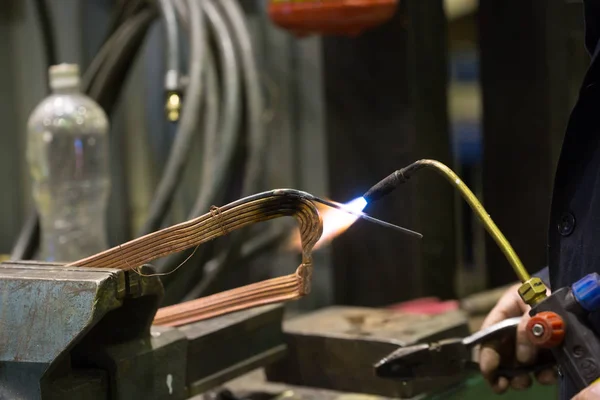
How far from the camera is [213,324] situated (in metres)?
0.98

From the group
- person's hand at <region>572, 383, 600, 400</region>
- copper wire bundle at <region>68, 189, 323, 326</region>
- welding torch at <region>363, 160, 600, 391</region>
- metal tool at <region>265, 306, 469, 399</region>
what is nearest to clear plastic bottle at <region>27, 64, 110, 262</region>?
metal tool at <region>265, 306, 469, 399</region>

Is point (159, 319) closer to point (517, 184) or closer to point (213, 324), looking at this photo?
point (213, 324)

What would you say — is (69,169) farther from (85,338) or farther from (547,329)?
(547,329)

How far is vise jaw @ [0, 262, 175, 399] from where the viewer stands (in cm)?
68

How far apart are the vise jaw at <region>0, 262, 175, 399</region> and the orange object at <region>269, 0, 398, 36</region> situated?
932 mm

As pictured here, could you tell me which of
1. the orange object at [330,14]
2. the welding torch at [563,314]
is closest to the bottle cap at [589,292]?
the welding torch at [563,314]

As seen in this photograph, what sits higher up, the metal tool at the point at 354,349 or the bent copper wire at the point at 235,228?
the bent copper wire at the point at 235,228

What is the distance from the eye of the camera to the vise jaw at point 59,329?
0.68 metres

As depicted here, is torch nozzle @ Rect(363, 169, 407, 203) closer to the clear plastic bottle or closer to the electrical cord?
the electrical cord

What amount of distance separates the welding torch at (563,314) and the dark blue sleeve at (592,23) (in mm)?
202

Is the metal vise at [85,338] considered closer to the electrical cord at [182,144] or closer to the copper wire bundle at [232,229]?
the copper wire bundle at [232,229]

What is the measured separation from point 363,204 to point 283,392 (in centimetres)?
48

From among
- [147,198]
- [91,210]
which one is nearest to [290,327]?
[91,210]

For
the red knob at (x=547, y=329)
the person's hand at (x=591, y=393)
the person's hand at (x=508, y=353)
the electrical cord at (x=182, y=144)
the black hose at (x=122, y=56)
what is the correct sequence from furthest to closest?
the black hose at (x=122, y=56) < the electrical cord at (x=182, y=144) < the person's hand at (x=508, y=353) < the red knob at (x=547, y=329) < the person's hand at (x=591, y=393)
